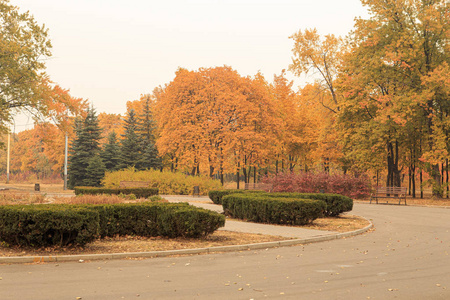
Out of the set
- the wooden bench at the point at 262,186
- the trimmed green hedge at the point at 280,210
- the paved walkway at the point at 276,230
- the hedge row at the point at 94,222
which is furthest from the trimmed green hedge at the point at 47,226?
the wooden bench at the point at 262,186

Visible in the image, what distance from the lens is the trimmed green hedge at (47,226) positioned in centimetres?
925

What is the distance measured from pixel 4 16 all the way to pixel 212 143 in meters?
20.1

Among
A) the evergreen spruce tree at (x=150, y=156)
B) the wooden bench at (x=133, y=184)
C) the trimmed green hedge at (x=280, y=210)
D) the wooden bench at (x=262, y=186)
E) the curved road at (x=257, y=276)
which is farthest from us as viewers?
the evergreen spruce tree at (x=150, y=156)

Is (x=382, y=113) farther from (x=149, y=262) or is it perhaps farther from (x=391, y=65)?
(x=149, y=262)

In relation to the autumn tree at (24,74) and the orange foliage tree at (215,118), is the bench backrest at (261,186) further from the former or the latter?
the autumn tree at (24,74)

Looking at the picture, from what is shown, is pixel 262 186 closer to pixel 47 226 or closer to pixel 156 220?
pixel 156 220

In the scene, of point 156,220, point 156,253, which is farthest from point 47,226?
point 156,220

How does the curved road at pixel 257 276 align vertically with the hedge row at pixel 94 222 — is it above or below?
below

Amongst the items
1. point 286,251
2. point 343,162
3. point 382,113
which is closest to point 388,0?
point 382,113

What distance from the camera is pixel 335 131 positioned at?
133 feet

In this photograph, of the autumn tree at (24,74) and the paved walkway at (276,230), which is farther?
the autumn tree at (24,74)

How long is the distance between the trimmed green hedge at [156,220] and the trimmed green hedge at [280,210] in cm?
377

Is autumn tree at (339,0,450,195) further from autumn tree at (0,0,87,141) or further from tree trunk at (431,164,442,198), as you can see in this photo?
autumn tree at (0,0,87,141)

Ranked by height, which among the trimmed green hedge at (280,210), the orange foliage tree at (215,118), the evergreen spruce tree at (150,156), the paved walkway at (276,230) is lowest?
the paved walkway at (276,230)
